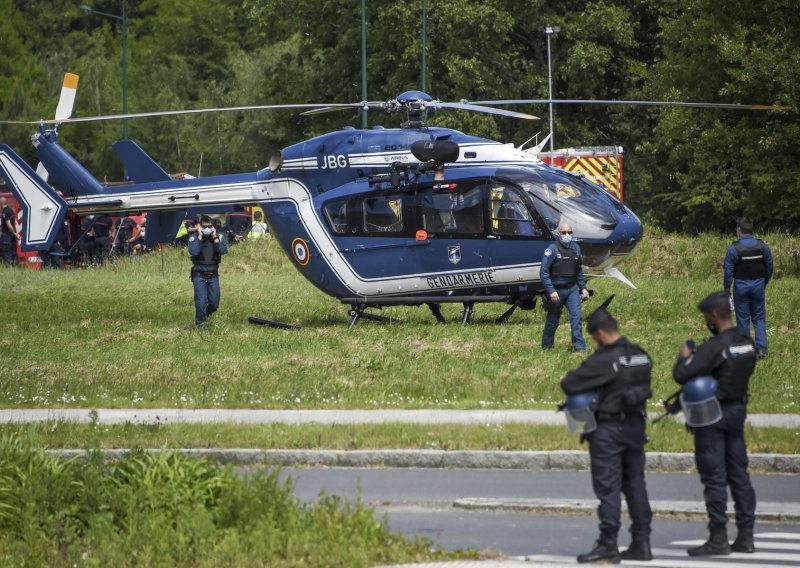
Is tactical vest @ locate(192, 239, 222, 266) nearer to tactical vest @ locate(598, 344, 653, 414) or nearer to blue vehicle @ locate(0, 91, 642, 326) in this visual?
blue vehicle @ locate(0, 91, 642, 326)

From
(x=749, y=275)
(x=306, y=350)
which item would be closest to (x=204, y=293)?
(x=306, y=350)

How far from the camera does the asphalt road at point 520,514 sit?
9977mm

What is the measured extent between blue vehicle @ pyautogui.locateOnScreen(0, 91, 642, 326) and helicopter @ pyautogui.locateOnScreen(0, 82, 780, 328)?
0.07 feet

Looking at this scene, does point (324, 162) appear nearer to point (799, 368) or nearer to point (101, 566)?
point (799, 368)

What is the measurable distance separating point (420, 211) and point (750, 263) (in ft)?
18.8

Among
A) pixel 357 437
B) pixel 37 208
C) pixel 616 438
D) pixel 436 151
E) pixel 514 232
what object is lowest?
pixel 357 437

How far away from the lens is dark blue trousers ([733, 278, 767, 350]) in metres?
18.6

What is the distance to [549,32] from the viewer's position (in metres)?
50.2

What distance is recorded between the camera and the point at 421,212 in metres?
22.3

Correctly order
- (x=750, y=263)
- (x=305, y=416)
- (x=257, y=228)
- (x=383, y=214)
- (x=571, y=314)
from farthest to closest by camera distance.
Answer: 1. (x=257, y=228)
2. (x=383, y=214)
3. (x=571, y=314)
4. (x=750, y=263)
5. (x=305, y=416)

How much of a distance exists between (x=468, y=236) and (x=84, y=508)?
1239cm

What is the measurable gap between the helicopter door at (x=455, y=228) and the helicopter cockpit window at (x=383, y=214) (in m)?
0.39

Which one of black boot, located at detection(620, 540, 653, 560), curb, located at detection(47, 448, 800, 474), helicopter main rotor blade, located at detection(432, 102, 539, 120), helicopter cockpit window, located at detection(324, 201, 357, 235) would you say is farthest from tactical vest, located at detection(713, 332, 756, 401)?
helicopter cockpit window, located at detection(324, 201, 357, 235)

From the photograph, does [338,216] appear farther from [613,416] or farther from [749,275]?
[613,416]
